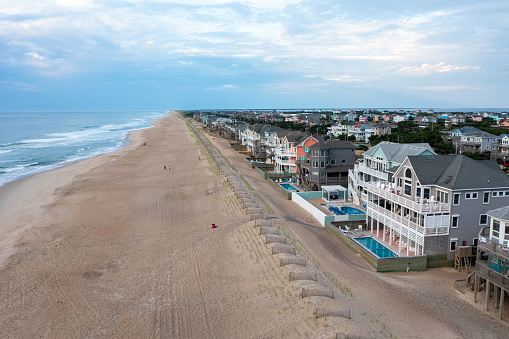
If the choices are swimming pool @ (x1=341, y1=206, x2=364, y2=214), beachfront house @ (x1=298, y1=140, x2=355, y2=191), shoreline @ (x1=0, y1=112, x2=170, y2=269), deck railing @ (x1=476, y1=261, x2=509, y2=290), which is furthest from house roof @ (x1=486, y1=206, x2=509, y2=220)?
shoreline @ (x1=0, y1=112, x2=170, y2=269)

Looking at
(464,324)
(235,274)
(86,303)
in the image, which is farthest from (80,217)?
(464,324)

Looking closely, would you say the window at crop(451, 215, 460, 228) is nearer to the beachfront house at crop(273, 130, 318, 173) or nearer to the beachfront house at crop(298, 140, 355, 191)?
the beachfront house at crop(298, 140, 355, 191)

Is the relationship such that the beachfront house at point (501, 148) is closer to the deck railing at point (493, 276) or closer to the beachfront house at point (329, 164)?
the beachfront house at point (329, 164)

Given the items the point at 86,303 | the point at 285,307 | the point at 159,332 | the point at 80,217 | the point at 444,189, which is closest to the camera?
the point at 159,332

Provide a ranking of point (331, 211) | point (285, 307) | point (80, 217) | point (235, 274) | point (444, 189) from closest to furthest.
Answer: point (285, 307) < point (235, 274) < point (444, 189) < point (80, 217) < point (331, 211)

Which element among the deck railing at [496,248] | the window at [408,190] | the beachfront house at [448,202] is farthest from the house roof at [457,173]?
the deck railing at [496,248]

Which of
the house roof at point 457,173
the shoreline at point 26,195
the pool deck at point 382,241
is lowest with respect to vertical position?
the pool deck at point 382,241

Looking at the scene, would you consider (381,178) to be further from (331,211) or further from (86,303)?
(86,303)
